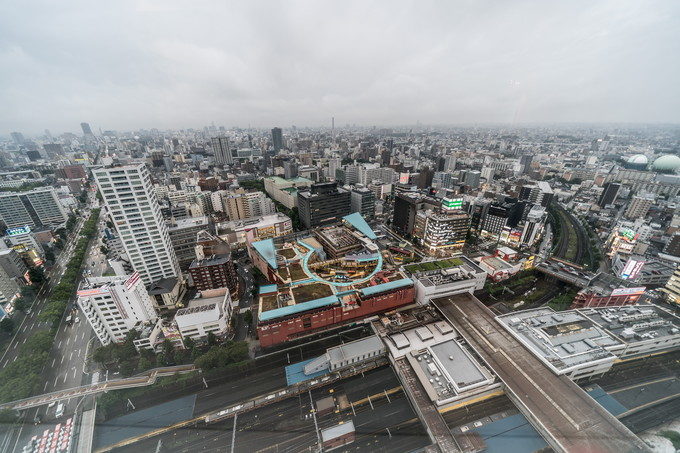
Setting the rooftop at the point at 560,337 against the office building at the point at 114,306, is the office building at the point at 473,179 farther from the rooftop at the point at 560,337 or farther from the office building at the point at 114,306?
the office building at the point at 114,306

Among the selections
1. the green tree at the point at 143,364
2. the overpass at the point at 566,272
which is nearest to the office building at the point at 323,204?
the green tree at the point at 143,364

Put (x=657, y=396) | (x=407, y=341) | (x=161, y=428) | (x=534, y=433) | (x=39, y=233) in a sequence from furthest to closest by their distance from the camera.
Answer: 1. (x=39, y=233)
2. (x=407, y=341)
3. (x=657, y=396)
4. (x=161, y=428)
5. (x=534, y=433)

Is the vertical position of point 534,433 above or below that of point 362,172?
below

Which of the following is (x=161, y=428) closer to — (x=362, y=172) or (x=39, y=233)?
(x=39, y=233)

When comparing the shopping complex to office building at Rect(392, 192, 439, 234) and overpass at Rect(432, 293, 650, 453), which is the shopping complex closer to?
overpass at Rect(432, 293, 650, 453)

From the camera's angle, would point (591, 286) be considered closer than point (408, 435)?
No

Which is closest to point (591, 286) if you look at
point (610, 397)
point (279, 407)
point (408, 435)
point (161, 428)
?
point (610, 397)
